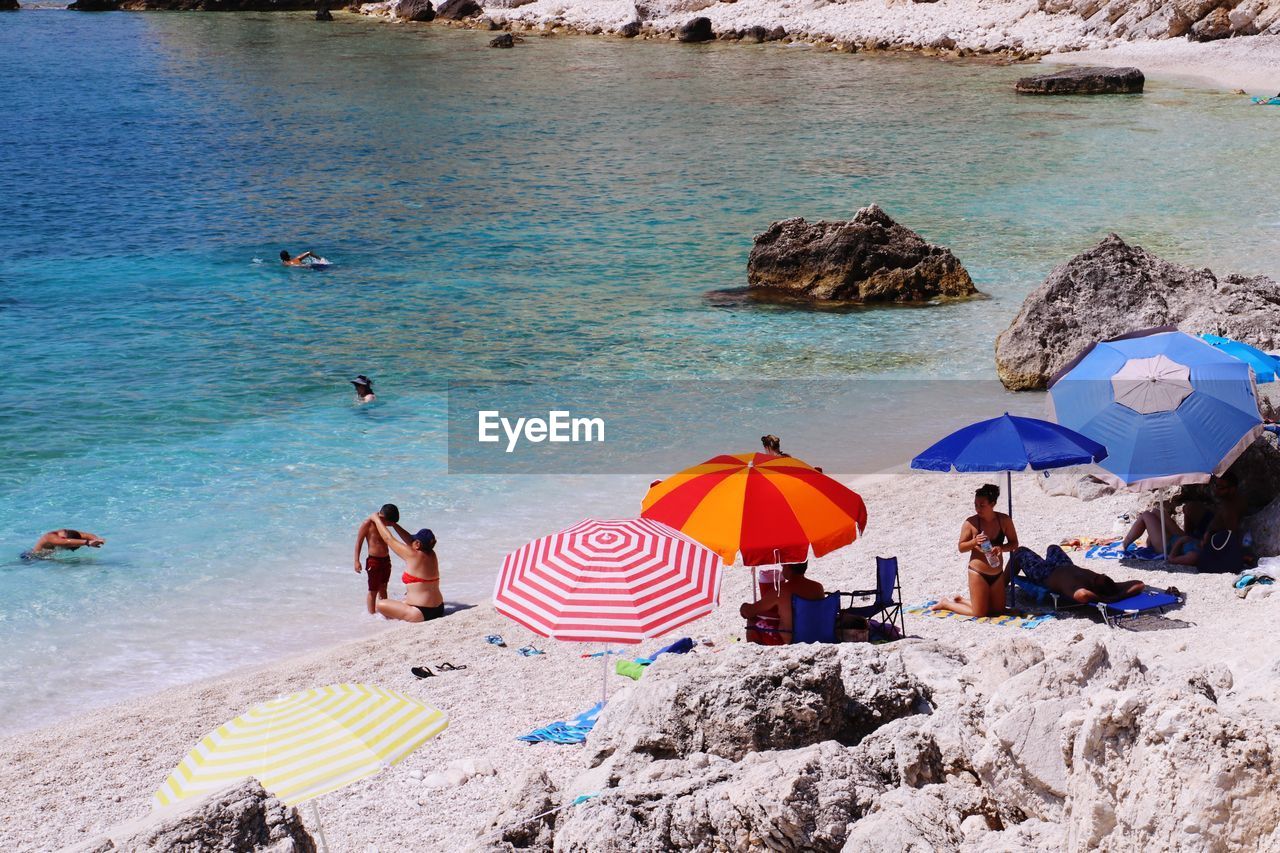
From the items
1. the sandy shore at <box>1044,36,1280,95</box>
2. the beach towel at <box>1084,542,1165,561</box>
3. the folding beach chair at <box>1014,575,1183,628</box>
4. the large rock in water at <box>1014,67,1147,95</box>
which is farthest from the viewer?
the sandy shore at <box>1044,36,1280,95</box>

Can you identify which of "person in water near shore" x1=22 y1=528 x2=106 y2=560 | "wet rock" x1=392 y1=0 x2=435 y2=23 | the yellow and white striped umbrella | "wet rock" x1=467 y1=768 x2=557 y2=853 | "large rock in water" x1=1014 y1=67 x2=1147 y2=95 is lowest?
"person in water near shore" x1=22 y1=528 x2=106 y2=560

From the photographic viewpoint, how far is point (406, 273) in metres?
24.8

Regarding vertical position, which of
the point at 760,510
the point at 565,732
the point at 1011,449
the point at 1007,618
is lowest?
the point at 565,732

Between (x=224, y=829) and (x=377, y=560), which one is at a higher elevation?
(x=224, y=829)

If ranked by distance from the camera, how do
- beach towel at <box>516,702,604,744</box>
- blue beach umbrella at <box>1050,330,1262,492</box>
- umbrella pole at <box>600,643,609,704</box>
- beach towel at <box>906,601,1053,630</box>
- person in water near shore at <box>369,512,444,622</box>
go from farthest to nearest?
person in water near shore at <box>369,512,444,622</box> < blue beach umbrella at <box>1050,330,1262,492</box> < beach towel at <box>906,601,1053,630</box> < umbrella pole at <box>600,643,609,704</box> < beach towel at <box>516,702,604,744</box>

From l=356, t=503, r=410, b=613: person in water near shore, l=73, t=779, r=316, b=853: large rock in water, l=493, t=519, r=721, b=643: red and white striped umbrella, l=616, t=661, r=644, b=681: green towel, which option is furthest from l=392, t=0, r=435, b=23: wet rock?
l=73, t=779, r=316, b=853: large rock in water

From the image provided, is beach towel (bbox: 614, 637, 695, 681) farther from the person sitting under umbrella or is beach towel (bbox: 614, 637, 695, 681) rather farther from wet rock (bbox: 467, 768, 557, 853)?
wet rock (bbox: 467, 768, 557, 853)

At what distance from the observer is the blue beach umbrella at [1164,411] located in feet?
32.4

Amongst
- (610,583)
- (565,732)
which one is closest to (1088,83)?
(610,583)

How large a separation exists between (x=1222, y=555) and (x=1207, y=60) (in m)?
45.3

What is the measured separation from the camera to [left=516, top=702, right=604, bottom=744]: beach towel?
25.9 feet

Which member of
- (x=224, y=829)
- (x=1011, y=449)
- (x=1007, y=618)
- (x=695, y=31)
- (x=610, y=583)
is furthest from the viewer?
(x=695, y=31)

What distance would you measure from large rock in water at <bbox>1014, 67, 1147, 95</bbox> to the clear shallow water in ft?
3.30

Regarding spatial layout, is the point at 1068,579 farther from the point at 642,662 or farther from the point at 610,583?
the point at 610,583
